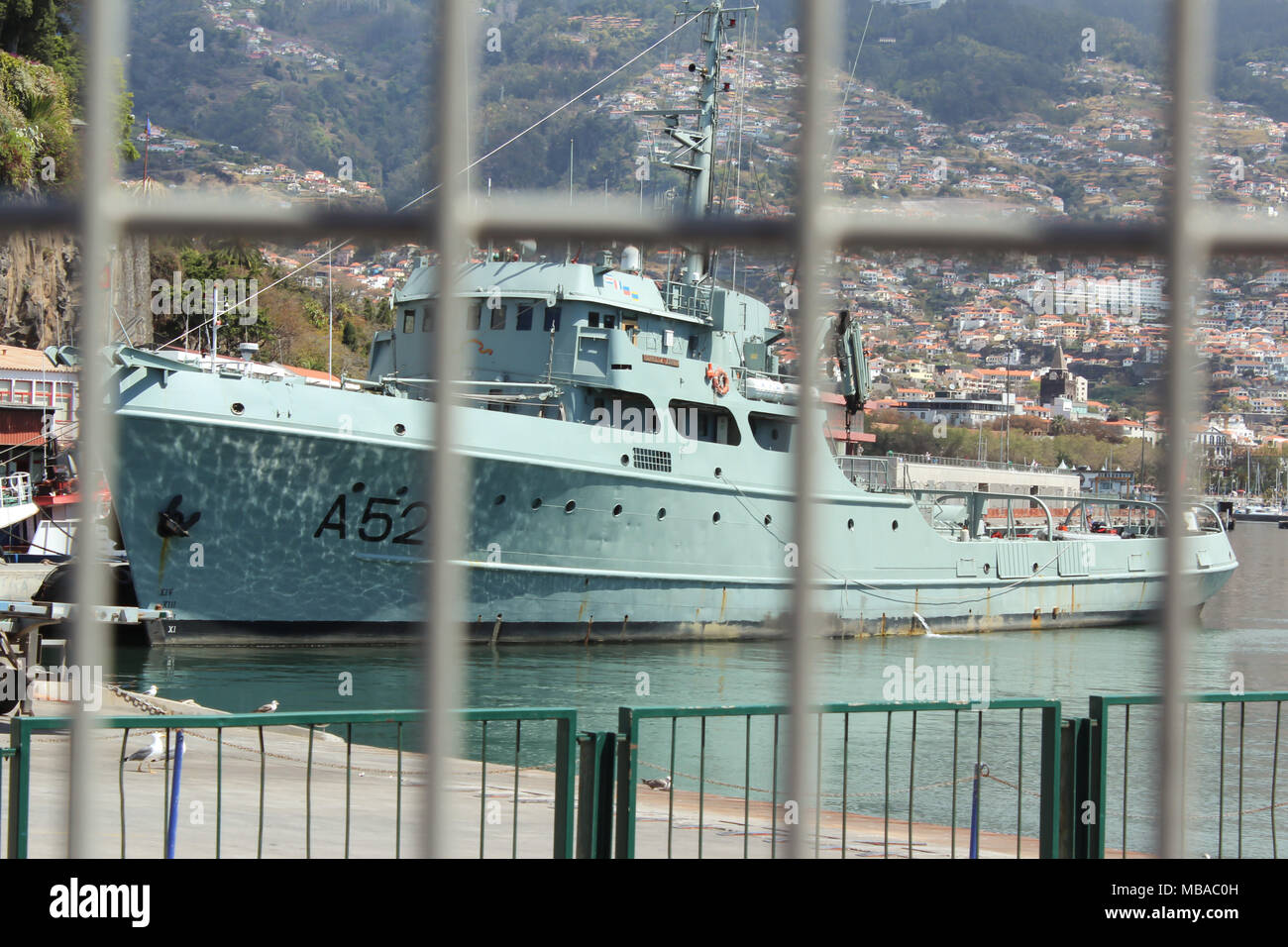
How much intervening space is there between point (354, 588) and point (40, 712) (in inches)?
319

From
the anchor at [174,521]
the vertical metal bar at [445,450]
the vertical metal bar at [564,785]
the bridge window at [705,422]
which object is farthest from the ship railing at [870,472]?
the vertical metal bar at [445,450]

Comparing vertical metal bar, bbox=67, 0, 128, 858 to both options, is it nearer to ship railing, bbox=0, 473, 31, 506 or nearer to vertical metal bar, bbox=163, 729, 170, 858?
vertical metal bar, bbox=163, 729, 170, 858

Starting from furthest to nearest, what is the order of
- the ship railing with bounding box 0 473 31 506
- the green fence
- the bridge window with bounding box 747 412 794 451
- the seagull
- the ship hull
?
the bridge window with bounding box 747 412 794 451 → the ship railing with bounding box 0 473 31 506 → the ship hull → the seagull → the green fence

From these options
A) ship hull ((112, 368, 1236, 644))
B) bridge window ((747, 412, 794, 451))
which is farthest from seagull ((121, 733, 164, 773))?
bridge window ((747, 412, 794, 451))

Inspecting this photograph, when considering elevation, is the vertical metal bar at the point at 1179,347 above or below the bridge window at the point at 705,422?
below

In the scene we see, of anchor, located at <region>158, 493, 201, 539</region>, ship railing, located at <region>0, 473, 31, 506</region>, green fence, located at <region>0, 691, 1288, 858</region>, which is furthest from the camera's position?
ship railing, located at <region>0, 473, 31, 506</region>

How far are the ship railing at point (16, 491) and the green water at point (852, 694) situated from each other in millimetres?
2682

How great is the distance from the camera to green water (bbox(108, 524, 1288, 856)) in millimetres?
10531

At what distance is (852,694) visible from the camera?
1554 cm

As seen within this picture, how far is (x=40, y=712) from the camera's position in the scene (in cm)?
935

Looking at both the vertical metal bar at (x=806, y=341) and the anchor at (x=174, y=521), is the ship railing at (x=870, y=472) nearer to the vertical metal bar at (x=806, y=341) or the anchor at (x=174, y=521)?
the anchor at (x=174, y=521)

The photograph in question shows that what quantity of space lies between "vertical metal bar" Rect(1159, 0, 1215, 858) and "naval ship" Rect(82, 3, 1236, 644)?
43.7ft

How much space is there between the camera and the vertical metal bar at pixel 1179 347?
1.49 m

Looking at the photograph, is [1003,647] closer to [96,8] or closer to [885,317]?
[885,317]
